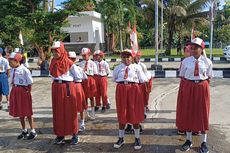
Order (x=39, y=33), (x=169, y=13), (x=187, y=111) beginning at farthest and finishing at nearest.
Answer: (x=169, y=13), (x=39, y=33), (x=187, y=111)

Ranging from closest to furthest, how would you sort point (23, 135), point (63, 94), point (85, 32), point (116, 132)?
1. point (63, 94)
2. point (23, 135)
3. point (116, 132)
4. point (85, 32)

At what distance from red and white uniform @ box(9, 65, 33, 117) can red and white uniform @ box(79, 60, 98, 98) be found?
5.80 feet

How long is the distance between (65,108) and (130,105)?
3.94 ft

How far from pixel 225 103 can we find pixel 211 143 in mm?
3801

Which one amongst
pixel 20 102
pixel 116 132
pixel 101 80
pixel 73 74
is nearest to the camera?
pixel 73 74

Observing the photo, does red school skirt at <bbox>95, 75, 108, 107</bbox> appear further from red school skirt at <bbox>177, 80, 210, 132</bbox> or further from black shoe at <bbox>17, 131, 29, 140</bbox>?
red school skirt at <bbox>177, 80, 210, 132</bbox>

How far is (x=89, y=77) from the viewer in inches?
337

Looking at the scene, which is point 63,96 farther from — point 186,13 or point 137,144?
point 186,13

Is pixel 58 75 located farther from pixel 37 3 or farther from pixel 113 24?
pixel 113 24

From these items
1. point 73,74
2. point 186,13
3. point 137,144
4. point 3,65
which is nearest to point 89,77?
point 73,74

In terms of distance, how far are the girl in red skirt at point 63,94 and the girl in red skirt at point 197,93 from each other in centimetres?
201

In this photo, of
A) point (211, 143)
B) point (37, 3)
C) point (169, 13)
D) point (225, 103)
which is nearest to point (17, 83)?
point (211, 143)

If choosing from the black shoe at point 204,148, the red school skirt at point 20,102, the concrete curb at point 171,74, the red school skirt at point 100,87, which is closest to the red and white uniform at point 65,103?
the red school skirt at point 20,102

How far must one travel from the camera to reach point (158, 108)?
381 inches
